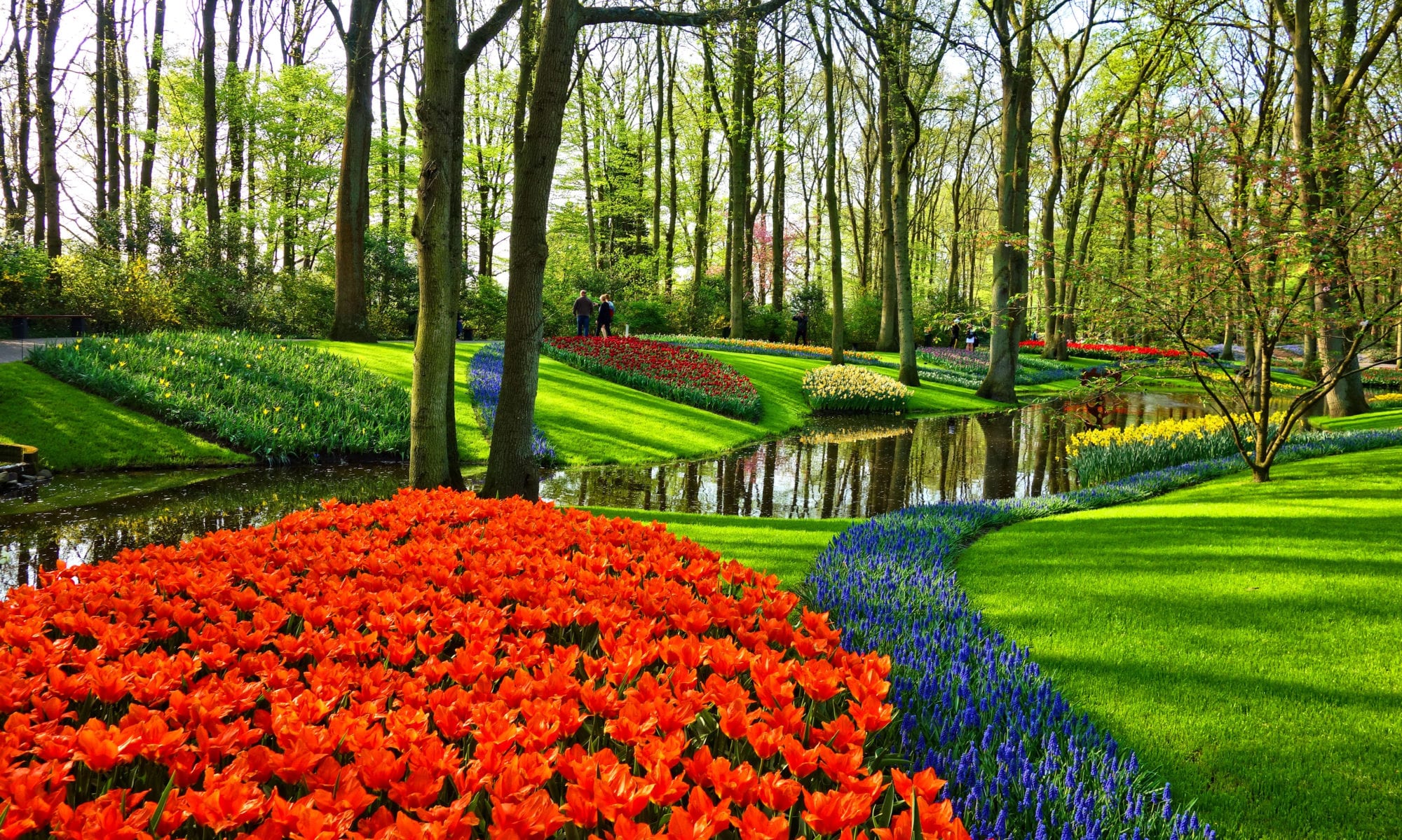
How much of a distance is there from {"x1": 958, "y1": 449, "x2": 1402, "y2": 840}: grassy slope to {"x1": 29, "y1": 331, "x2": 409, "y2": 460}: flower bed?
8.73 metres

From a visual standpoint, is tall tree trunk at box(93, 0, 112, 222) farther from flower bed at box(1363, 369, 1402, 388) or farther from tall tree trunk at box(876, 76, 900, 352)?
flower bed at box(1363, 369, 1402, 388)

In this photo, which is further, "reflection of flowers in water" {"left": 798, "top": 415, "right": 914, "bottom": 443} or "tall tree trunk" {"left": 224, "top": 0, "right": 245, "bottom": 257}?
"tall tree trunk" {"left": 224, "top": 0, "right": 245, "bottom": 257}

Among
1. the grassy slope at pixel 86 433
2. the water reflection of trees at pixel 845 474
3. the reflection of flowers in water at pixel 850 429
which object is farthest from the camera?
the reflection of flowers in water at pixel 850 429

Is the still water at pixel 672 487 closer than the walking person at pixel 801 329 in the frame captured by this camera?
Yes

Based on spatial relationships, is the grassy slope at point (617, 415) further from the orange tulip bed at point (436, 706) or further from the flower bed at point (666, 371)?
the orange tulip bed at point (436, 706)

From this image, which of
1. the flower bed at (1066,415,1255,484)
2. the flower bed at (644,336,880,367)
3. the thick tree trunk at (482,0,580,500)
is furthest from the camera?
the flower bed at (644,336,880,367)

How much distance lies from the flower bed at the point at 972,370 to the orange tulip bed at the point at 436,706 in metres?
21.7

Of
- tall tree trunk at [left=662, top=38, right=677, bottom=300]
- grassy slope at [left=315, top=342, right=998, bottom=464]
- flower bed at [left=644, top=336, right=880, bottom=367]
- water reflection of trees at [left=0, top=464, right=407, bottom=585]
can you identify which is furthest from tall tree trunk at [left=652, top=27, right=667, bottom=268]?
water reflection of trees at [left=0, top=464, right=407, bottom=585]

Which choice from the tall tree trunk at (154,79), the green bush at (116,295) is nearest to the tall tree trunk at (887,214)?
the green bush at (116,295)

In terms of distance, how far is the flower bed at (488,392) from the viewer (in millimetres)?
11164

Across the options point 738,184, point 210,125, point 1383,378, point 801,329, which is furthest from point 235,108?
point 1383,378

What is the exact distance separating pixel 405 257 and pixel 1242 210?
24250 mm

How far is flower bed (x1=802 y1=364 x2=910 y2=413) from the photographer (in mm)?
18469

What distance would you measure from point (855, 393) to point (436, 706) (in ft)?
56.0
